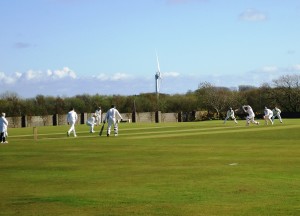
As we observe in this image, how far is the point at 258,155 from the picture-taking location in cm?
2602

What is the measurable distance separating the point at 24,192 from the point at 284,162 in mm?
9929

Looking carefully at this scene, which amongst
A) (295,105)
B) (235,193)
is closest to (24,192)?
(235,193)

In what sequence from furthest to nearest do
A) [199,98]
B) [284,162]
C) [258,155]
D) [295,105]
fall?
1. [199,98]
2. [295,105]
3. [258,155]
4. [284,162]

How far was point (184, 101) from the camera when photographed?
404ft

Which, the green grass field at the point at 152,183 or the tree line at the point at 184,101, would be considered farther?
the tree line at the point at 184,101

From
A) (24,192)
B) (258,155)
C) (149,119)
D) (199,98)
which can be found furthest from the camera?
(199,98)

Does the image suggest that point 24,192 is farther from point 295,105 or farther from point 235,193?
point 295,105

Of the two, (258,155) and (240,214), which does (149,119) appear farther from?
(240,214)

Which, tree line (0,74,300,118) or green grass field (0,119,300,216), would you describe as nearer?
green grass field (0,119,300,216)

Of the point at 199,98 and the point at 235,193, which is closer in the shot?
the point at 235,193

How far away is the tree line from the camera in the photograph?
107812 millimetres

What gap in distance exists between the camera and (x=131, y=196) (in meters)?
14.8

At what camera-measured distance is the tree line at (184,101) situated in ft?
354

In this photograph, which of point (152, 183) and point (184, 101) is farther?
point (184, 101)
